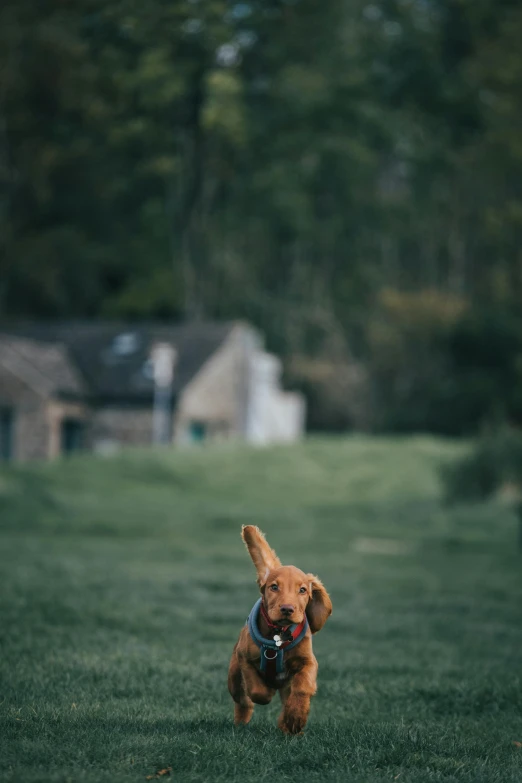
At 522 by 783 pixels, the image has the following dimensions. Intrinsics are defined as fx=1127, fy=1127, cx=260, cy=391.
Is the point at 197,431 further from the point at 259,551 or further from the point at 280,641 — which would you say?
the point at 280,641

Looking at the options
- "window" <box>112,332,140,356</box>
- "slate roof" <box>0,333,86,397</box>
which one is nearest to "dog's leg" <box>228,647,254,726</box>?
"slate roof" <box>0,333,86,397</box>

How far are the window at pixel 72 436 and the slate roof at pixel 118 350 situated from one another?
108 cm

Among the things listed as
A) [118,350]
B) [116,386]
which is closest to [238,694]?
[116,386]

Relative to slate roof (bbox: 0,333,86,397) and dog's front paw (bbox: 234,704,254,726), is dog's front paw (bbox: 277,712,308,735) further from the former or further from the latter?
slate roof (bbox: 0,333,86,397)

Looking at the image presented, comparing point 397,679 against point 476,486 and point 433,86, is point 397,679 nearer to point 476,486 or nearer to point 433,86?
point 476,486

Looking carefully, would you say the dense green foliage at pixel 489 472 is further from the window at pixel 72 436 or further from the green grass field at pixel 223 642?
the window at pixel 72 436

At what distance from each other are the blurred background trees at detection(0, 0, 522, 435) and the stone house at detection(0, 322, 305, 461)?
8.51m

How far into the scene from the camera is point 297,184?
5666 centimetres

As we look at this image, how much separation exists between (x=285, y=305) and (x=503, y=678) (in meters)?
49.8

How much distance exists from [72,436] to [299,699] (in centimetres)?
Answer: 3260

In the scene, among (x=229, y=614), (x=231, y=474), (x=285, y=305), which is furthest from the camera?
(x=285, y=305)

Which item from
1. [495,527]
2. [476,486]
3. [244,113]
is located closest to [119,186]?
[244,113]

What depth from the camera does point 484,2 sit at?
195 ft

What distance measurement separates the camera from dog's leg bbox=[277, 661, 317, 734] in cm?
576
